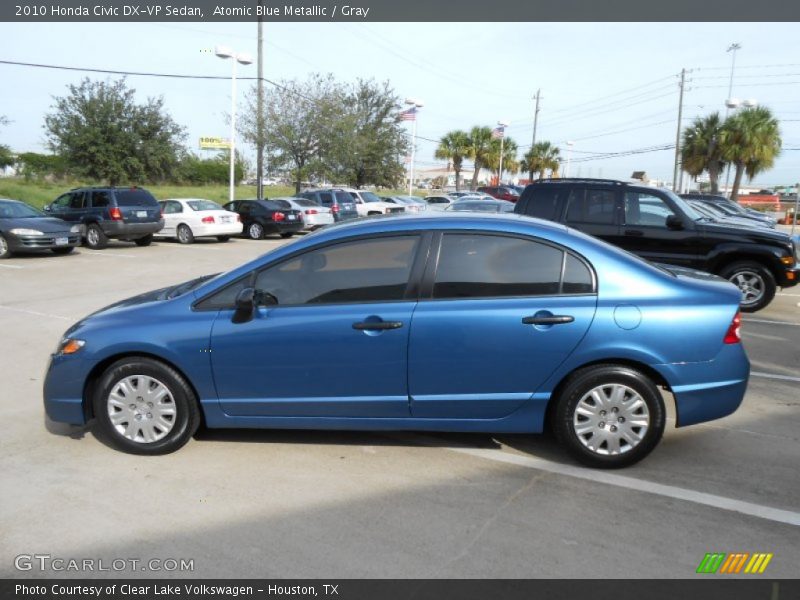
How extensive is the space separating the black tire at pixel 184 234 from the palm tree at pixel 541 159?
154 ft

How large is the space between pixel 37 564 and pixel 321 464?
5.59 feet

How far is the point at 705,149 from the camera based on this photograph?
128ft

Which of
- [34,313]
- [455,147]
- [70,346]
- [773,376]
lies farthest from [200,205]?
[455,147]

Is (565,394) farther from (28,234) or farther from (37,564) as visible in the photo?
(28,234)

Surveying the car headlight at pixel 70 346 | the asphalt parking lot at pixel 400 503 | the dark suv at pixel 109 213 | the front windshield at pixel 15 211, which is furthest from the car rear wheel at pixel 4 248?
the car headlight at pixel 70 346

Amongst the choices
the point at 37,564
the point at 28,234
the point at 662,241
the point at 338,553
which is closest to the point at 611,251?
the point at 338,553

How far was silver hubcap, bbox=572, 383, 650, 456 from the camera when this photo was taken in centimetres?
412

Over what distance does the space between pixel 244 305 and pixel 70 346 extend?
130cm

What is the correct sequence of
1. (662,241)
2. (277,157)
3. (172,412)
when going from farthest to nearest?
(277,157)
(662,241)
(172,412)

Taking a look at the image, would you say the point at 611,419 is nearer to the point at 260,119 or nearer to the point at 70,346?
the point at 70,346

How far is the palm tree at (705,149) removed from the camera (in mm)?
38625

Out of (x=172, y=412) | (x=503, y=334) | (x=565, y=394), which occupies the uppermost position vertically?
(x=503, y=334)

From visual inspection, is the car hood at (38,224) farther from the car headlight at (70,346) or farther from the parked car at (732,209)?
the parked car at (732,209)

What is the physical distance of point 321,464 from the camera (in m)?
4.34
